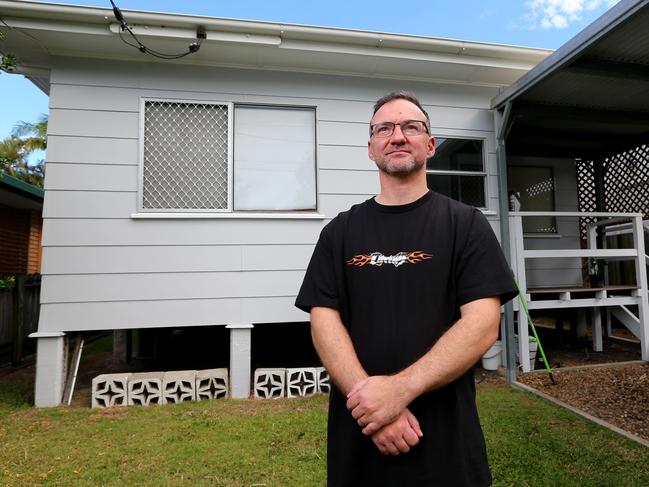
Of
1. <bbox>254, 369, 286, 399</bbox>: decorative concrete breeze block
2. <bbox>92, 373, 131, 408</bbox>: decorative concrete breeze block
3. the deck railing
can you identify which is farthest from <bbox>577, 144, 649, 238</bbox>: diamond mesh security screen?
<bbox>92, 373, 131, 408</bbox>: decorative concrete breeze block

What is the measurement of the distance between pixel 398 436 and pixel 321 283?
0.52 m

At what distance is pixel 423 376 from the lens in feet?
3.69

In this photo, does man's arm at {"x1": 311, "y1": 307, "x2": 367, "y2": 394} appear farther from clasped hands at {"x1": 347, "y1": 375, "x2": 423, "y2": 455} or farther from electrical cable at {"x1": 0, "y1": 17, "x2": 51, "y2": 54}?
electrical cable at {"x1": 0, "y1": 17, "x2": 51, "y2": 54}

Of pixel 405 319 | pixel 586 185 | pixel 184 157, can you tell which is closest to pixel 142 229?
pixel 184 157

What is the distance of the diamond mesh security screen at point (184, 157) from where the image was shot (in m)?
4.21

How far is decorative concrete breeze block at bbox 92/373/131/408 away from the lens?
3.85 meters

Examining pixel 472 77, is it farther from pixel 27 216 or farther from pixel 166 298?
pixel 27 216

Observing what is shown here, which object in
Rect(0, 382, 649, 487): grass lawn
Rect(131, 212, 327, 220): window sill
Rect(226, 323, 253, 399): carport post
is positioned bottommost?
Rect(0, 382, 649, 487): grass lawn

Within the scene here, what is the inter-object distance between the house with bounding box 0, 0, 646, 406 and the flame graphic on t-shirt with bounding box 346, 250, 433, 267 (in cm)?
304

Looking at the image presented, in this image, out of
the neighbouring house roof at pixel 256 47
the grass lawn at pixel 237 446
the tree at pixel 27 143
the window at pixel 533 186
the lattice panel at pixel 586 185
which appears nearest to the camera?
the grass lawn at pixel 237 446

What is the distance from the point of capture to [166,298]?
4086mm

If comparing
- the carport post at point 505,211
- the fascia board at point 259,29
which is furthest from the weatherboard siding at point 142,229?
the carport post at point 505,211

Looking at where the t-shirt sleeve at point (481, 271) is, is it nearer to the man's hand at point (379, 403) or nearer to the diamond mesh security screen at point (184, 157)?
the man's hand at point (379, 403)

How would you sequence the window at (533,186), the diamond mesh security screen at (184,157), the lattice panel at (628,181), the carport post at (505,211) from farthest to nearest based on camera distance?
the window at (533,186)
the lattice panel at (628,181)
the carport post at (505,211)
the diamond mesh security screen at (184,157)
